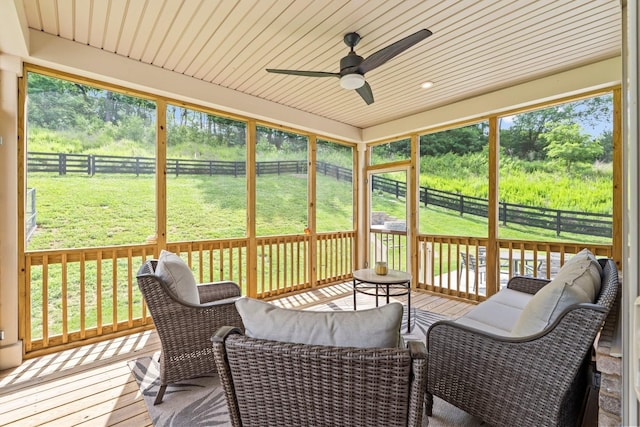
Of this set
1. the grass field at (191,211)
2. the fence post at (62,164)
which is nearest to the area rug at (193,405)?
the grass field at (191,211)

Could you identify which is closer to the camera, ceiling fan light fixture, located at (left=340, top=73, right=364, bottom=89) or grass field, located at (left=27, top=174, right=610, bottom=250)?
ceiling fan light fixture, located at (left=340, top=73, right=364, bottom=89)

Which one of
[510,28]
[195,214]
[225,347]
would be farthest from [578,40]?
[195,214]

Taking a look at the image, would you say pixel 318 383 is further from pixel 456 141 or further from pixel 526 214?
pixel 456 141

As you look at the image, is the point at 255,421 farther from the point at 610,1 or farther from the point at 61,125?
the point at 610,1

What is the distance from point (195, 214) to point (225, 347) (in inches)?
110

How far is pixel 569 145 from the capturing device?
326 centimetres

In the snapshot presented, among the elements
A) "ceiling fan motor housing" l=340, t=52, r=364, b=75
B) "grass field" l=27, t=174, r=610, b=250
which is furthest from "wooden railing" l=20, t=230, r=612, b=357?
"ceiling fan motor housing" l=340, t=52, r=364, b=75

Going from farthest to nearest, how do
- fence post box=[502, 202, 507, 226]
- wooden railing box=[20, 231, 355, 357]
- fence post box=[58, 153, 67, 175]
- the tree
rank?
1. fence post box=[502, 202, 507, 226]
2. the tree
3. fence post box=[58, 153, 67, 175]
4. wooden railing box=[20, 231, 355, 357]

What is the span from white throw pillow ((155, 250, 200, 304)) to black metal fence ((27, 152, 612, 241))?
158cm

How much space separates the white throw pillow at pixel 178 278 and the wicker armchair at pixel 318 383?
3.47 feet

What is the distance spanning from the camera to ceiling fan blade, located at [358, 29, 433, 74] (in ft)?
6.39

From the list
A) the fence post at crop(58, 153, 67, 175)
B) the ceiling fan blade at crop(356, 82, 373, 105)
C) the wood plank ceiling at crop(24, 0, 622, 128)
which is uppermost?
the wood plank ceiling at crop(24, 0, 622, 128)

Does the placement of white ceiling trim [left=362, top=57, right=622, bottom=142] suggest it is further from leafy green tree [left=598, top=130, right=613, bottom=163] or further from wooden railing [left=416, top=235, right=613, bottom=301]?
wooden railing [left=416, top=235, right=613, bottom=301]

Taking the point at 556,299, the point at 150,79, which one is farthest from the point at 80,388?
the point at 556,299
